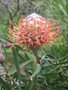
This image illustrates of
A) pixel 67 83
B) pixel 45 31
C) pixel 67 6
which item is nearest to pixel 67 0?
pixel 67 6

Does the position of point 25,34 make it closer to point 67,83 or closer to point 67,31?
point 67,83

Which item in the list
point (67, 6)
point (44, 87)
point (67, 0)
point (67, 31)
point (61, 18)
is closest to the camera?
point (44, 87)

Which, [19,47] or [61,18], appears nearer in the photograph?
[19,47]

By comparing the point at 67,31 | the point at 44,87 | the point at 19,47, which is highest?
the point at 67,31

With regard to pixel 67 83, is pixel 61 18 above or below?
above

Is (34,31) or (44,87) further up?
(34,31)

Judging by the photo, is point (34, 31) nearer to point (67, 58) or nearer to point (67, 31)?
point (67, 58)

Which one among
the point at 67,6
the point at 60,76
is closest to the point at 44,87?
the point at 60,76

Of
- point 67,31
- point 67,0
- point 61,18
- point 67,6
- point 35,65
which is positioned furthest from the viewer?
point 67,31

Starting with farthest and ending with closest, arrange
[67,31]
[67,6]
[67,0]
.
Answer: [67,31], [67,0], [67,6]
